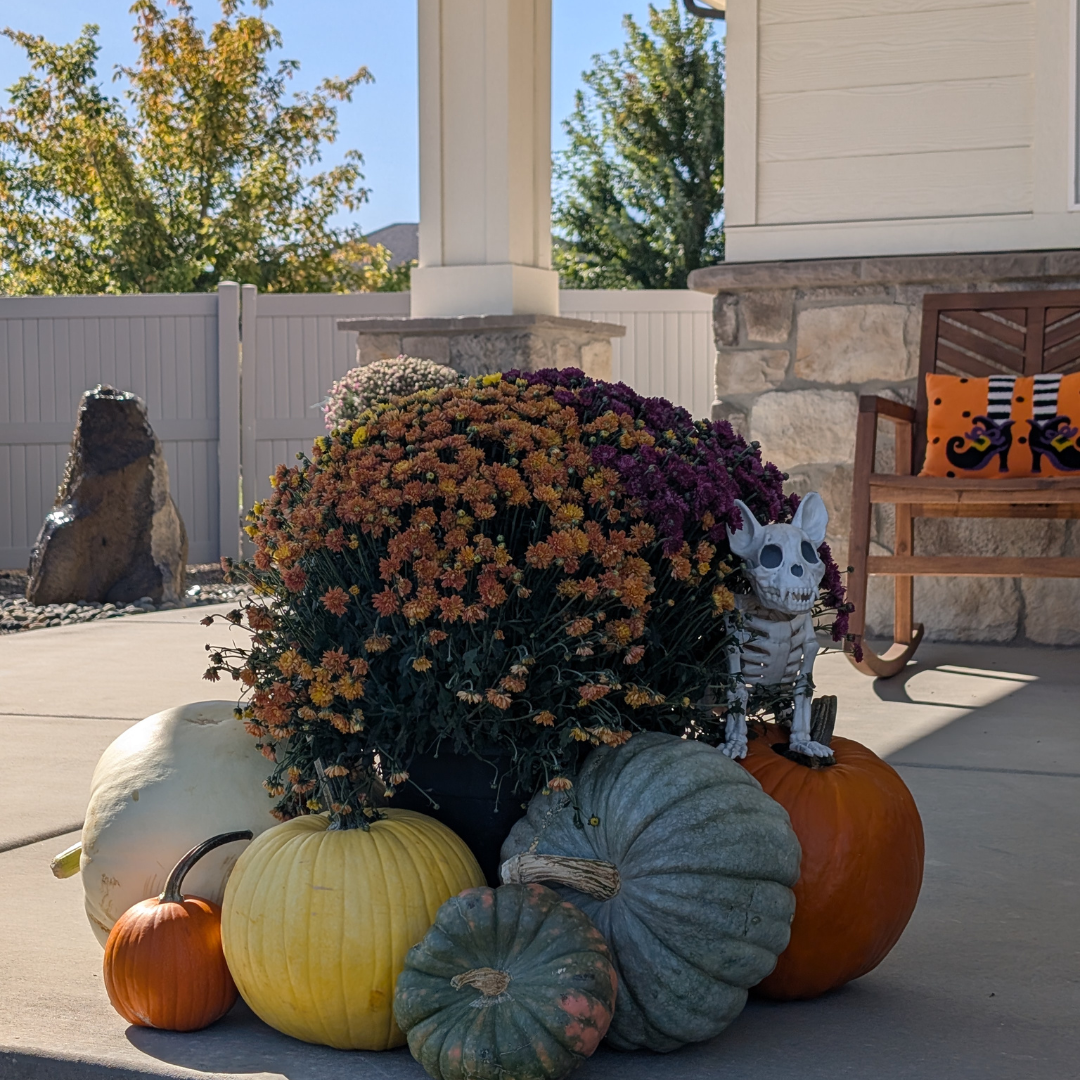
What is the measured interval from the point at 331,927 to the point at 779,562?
73 cm

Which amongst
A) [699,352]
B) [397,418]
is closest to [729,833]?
[397,418]

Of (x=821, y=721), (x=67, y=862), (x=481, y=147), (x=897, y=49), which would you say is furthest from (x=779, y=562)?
(x=481, y=147)

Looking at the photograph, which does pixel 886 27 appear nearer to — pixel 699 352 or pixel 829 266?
pixel 829 266

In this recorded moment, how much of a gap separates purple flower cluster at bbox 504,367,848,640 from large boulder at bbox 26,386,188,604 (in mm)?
5271

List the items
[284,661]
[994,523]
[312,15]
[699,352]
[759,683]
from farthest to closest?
[312,15], [699,352], [994,523], [759,683], [284,661]

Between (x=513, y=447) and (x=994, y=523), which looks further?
(x=994, y=523)

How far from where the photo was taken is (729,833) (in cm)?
153

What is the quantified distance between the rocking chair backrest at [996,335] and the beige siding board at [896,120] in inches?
23.7

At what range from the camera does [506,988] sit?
56.2 inches

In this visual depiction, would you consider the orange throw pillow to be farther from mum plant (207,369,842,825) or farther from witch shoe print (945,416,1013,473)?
mum plant (207,369,842,825)

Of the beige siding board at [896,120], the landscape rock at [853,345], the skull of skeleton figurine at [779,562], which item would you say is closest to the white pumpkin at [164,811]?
the skull of skeleton figurine at [779,562]

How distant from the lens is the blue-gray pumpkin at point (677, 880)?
1501 millimetres

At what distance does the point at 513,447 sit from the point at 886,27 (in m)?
3.56

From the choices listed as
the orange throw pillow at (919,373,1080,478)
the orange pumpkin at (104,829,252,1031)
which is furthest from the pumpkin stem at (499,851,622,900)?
the orange throw pillow at (919,373,1080,478)
